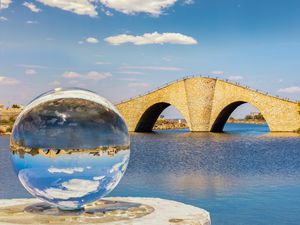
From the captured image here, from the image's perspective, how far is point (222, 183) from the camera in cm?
2238

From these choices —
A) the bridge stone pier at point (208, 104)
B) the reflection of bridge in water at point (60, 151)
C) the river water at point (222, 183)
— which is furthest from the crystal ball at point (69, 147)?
the bridge stone pier at point (208, 104)

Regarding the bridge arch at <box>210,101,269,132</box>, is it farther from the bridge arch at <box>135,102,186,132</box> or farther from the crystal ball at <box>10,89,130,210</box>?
the crystal ball at <box>10,89,130,210</box>

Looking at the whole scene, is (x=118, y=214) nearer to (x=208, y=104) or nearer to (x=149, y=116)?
(x=208, y=104)

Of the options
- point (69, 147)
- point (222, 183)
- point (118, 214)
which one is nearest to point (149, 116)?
point (222, 183)

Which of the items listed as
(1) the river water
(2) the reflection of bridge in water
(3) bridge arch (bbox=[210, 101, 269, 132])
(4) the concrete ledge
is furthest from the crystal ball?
(3) bridge arch (bbox=[210, 101, 269, 132])

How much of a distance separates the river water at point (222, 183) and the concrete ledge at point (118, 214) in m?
5.72

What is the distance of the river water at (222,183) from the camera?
16.5m

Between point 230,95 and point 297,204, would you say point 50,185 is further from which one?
point 230,95

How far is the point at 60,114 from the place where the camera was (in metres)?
8.32

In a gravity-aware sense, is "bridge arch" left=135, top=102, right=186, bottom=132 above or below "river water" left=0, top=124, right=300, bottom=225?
above

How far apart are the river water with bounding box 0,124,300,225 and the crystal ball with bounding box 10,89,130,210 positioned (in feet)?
23.9

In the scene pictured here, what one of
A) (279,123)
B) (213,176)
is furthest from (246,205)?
(279,123)

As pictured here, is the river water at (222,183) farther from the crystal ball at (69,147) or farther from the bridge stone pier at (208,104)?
the bridge stone pier at (208,104)

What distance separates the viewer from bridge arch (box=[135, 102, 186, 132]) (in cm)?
7350
